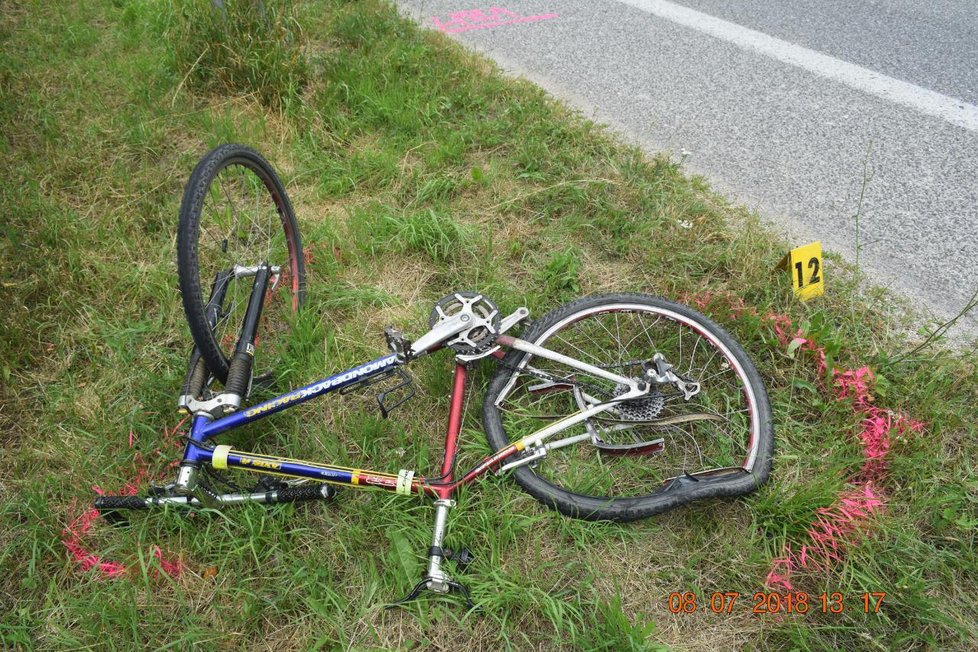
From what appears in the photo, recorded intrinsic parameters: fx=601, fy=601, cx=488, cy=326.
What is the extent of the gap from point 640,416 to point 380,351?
1.21m

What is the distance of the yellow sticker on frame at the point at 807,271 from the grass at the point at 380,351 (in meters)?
0.07

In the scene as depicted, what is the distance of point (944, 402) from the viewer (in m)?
2.40

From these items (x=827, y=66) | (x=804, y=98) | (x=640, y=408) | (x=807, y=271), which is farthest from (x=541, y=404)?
(x=827, y=66)

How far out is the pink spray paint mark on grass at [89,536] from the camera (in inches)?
84.7

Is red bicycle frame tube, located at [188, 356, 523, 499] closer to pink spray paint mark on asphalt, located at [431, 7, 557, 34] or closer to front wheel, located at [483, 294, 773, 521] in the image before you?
front wheel, located at [483, 294, 773, 521]

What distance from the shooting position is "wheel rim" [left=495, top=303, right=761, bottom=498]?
2.34 m

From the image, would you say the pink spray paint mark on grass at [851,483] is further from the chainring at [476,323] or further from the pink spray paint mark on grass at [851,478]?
the chainring at [476,323]

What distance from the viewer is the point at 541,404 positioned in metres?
2.57

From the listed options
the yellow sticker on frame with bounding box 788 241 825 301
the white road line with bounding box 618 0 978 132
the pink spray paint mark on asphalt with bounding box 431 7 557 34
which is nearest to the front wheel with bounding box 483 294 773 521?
the yellow sticker on frame with bounding box 788 241 825 301

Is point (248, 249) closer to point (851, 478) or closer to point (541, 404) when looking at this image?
point (541, 404)

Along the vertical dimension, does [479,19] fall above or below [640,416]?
above

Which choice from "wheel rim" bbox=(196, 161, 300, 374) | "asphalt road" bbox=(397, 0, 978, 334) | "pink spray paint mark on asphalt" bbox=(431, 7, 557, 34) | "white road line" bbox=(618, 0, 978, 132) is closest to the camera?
"wheel rim" bbox=(196, 161, 300, 374)

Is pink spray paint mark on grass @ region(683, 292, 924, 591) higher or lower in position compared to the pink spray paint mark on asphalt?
lower

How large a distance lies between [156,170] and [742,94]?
12.6 feet
